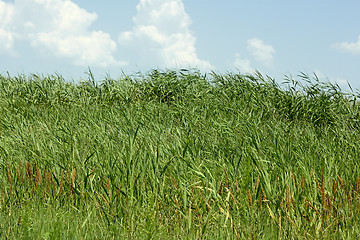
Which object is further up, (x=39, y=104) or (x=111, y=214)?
(x=39, y=104)

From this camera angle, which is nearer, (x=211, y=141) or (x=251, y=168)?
(x=251, y=168)

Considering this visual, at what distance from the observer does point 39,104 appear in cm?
855

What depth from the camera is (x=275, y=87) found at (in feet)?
26.0

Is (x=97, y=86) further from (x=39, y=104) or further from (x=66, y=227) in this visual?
(x=66, y=227)

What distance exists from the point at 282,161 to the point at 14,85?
8.00 m

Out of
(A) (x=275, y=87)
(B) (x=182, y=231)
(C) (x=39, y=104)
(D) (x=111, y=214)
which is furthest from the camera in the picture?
(C) (x=39, y=104)

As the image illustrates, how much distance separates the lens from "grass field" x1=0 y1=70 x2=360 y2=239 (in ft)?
10.0

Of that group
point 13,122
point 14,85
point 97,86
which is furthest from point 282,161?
point 14,85

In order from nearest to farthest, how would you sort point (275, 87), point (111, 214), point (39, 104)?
point (111, 214)
point (275, 87)
point (39, 104)

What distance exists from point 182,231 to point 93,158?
4.99 ft

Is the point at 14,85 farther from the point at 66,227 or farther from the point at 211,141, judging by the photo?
the point at 66,227

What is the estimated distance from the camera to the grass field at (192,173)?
3051 mm

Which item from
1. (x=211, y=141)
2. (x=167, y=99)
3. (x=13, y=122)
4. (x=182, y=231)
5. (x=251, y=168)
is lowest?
(x=182, y=231)

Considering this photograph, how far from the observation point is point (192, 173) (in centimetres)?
389
